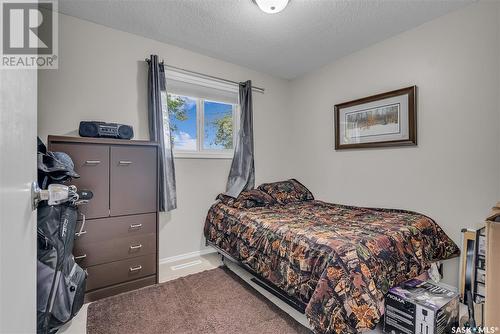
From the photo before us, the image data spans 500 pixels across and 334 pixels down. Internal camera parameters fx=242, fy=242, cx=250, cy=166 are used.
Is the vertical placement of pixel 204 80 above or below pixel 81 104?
above

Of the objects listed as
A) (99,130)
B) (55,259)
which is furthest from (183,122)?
(55,259)

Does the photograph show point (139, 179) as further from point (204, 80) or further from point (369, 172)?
point (369, 172)

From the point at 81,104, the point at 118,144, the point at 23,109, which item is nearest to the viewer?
the point at 23,109

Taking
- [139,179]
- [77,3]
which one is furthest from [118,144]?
[77,3]

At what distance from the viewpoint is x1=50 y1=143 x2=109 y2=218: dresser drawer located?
73.1 inches

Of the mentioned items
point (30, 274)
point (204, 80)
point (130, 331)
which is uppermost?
point (204, 80)

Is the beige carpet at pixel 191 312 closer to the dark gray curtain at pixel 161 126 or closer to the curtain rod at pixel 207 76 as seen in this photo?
the dark gray curtain at pixel 161 126

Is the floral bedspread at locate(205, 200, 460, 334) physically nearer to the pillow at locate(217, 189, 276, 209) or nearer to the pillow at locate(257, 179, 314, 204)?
the pillow at locate(217, 189, 276, 209)

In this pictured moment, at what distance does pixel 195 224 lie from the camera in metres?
2.93

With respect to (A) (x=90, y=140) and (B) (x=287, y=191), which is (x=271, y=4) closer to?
(A) (x=90, y=140)

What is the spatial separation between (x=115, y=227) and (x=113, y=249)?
18 cm

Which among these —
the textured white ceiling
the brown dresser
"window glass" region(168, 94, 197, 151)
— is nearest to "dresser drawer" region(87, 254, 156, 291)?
the brown dresser

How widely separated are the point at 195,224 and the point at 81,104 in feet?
5.62

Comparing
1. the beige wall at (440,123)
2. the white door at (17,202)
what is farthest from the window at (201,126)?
the white door at (17,202)
